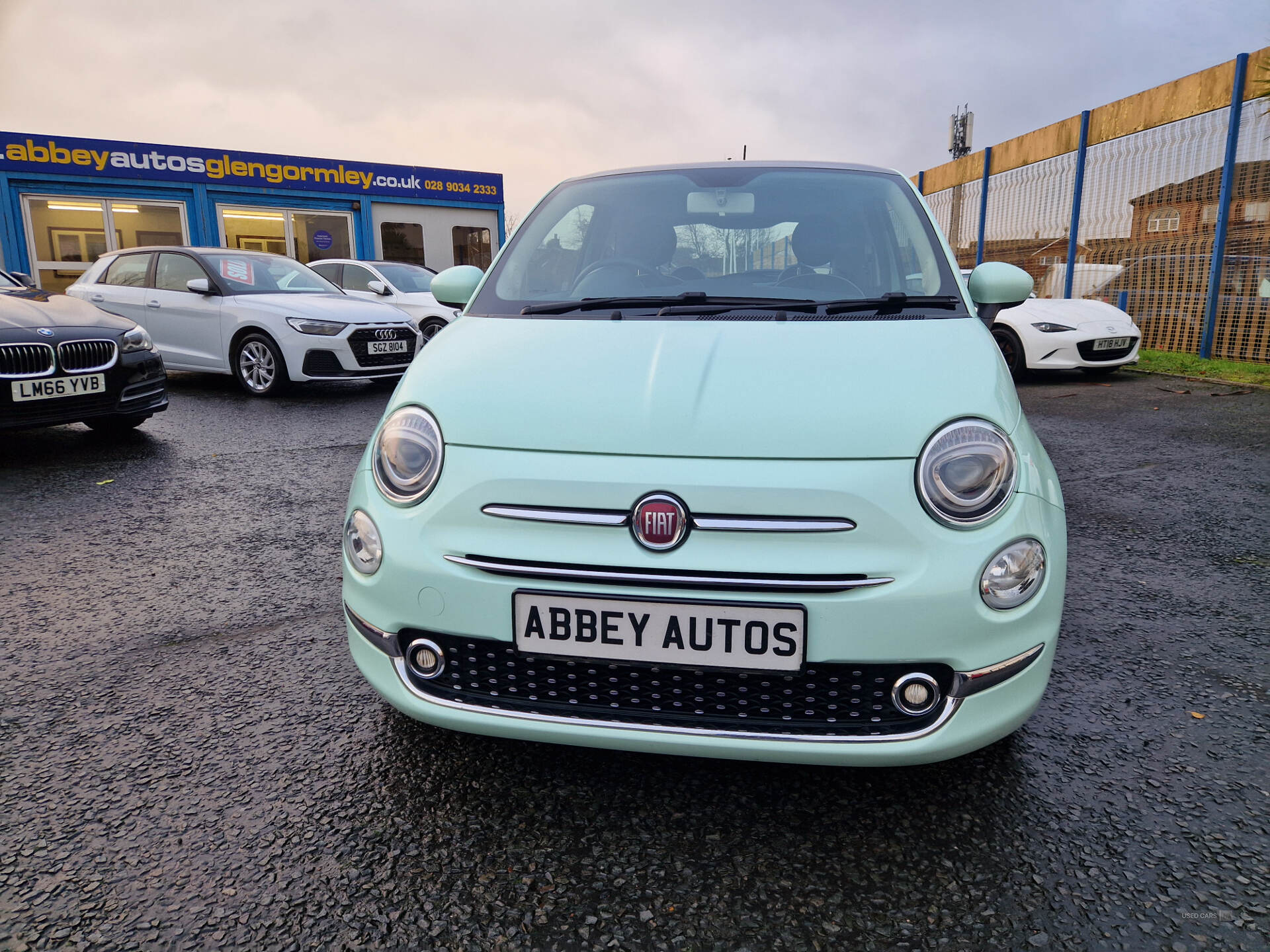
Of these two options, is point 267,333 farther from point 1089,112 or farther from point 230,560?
point 1089,112

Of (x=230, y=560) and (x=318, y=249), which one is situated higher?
(x=318, y=249)

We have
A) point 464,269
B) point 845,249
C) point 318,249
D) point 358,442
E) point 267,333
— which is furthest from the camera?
point 318,249

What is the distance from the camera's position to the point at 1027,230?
44.8ft

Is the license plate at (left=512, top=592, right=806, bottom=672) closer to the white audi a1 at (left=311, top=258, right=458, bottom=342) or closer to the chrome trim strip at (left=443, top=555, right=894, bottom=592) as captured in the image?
the chrome trim strip at (left=443, top=555, right=894, bottom=592)

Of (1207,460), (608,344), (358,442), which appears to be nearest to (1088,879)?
(608,344)

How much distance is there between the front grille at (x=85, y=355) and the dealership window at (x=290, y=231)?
13.1 m

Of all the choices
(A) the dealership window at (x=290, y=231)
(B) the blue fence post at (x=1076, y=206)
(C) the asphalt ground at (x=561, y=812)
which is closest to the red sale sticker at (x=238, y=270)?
(C) the asphalt ground at (x=561, y=812)

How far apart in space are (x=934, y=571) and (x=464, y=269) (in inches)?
84.2

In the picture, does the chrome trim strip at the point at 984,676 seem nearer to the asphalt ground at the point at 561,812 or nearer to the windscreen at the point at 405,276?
the asphalt ground at the point at 561,812

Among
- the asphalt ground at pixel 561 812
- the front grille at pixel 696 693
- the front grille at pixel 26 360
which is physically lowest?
the asphalt ground at pixel 561 812

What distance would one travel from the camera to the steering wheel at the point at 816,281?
257 centimetres

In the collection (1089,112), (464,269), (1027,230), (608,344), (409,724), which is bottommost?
(409,724)

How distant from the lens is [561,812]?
6.11 feet

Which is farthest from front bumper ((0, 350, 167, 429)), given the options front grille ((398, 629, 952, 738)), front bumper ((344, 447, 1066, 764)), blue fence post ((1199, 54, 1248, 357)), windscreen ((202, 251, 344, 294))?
blue fence post ((1199, 54, 1248, 357))
